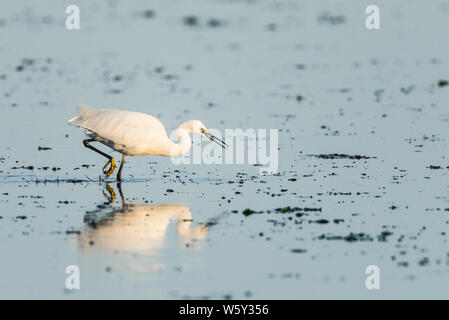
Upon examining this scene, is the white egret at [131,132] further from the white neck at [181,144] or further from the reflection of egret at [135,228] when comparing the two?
the reflection of egret at [135,228]

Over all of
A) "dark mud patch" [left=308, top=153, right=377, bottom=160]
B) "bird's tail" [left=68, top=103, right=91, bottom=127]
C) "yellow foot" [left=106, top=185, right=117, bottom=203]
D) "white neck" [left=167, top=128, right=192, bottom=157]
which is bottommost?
"yellow foot" [left=106, top=185, right=117, bottom=203]

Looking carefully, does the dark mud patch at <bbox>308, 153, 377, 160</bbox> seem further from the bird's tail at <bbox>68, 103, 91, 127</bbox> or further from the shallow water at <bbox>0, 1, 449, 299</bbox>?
the bird's tail at <bbox>68, 103, 91, 127</bbox>

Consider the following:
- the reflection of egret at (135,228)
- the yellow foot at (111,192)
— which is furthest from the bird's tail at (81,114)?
the reflection of egret at (135,228)

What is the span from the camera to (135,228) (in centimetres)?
1411

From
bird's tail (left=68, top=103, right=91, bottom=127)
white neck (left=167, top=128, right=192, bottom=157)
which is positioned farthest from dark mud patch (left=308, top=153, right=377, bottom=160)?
bird's tail (left=68, top=103, right=91, bottom=127)

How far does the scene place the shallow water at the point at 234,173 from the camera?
12.1 metres

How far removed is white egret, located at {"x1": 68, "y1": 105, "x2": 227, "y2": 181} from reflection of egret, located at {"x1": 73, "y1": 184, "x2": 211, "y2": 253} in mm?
1729

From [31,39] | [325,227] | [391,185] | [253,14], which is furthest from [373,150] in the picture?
[253,14]

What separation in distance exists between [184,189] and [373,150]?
5.29 meters

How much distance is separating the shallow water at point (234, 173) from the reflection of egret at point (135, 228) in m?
0.04

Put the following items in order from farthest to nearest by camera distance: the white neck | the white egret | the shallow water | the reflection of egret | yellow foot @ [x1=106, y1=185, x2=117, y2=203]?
the white neck < the white egret < yellow foot @ [x1=106, y1=185, x2=117, y2=203] < the reflection of egret < the shallow water

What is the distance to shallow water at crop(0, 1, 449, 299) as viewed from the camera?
12.1m

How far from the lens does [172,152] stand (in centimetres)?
1778

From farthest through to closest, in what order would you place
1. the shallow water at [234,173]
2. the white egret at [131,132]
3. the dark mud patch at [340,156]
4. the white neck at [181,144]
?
the dark mud patch at [340,156] → the white neck at [181,144] → the white egret at [131,132] → the shallow water at [234,173]
